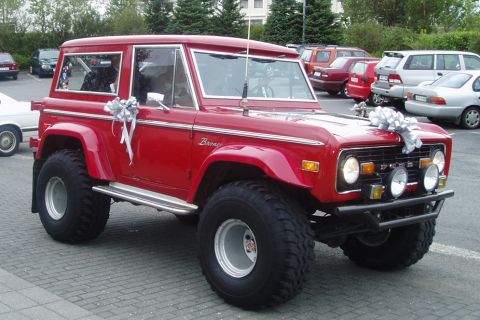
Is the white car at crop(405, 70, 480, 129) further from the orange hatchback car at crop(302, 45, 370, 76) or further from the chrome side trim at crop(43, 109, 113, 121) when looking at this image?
the chrome side trim at crop(43, 109, 113, 121)

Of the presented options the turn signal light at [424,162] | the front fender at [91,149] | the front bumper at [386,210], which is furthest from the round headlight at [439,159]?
the front fender at [91,149]

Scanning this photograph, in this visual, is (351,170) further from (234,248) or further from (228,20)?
(228,20)

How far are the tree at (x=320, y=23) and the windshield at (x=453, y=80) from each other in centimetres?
2148

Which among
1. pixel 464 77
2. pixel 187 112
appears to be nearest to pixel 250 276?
pixel 187 112

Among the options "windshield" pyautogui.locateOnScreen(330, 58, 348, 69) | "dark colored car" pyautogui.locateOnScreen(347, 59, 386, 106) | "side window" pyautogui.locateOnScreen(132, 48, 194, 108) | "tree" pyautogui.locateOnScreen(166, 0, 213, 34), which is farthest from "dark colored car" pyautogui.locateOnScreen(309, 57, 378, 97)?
"side window" pyautogui.locateOnScreen(132, 48, 194, 108)

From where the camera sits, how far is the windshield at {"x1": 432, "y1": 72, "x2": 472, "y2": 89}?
1689 cm

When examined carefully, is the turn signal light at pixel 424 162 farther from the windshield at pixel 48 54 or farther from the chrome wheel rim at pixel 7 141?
the windshield at pixel 48 54

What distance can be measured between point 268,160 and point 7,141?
9376 millimetres

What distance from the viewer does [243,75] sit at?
6094 millimetres

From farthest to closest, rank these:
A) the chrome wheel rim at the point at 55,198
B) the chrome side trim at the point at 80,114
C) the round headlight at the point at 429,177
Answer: the chrome wheel rim at the point at 55,198 < the chrome side trim at the point at 80,114 < the round headlight at the point at 429,177

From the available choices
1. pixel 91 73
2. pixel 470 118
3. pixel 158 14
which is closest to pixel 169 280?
pixel 91 73

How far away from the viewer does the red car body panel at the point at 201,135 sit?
4672mm

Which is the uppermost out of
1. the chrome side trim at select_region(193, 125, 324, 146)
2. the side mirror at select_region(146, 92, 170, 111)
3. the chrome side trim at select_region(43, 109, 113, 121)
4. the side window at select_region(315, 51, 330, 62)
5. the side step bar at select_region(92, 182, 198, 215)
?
the side window at select_region(315, 51, 330, 62)

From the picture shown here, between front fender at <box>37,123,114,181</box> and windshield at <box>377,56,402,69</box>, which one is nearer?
front fender at <box>37,123,114,181</box>
